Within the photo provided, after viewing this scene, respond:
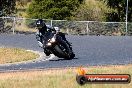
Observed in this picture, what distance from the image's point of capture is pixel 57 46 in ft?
73.4

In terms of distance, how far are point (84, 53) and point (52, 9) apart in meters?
22.7

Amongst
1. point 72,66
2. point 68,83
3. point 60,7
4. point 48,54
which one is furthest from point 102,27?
point 68,83

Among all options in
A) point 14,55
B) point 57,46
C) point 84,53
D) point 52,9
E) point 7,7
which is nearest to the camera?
point 57,46

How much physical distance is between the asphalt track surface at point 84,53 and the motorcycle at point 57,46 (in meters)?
0.30

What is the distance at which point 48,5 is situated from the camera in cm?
4894

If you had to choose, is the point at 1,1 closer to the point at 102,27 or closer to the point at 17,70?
the point at 102,27

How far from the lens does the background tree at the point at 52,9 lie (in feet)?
157

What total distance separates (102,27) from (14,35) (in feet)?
23.1

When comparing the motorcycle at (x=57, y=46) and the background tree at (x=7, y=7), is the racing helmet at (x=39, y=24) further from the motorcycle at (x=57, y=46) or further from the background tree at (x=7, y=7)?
the background tree at (x=7, y=7)

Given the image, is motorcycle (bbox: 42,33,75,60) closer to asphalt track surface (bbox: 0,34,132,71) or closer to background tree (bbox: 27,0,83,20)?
asphalt track surface (bbox: 0,34,132,71)

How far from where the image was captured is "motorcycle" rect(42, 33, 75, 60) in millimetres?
22172

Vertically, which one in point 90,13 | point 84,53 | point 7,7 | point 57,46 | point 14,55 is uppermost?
point 57,46

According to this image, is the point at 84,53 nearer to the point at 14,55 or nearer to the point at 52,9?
the point at 14,55

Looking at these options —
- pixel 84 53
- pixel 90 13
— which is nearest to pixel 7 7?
pixel 90 13
